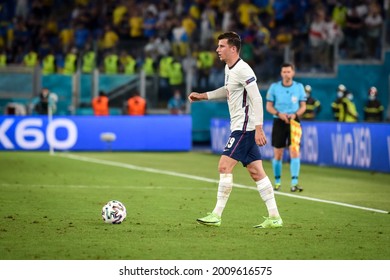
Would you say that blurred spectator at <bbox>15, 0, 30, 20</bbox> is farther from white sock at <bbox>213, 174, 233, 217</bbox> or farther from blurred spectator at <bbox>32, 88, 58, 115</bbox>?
white sock at <bbox>213, 174, 233, 217</bbox>

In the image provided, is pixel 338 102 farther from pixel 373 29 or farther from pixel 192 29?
pixel 192 29

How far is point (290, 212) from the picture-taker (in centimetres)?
1509

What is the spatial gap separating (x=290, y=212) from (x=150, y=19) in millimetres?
24448

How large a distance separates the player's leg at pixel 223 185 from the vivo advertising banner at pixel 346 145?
36.6 ft

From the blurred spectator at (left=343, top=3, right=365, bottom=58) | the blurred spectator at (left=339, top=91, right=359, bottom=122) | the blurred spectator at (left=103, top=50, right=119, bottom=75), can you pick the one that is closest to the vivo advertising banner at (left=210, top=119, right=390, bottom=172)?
A: the blurred spectator at (left=339, top=91, right=359, bottom=122)

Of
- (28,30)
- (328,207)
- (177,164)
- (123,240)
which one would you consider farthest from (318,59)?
(123,240)

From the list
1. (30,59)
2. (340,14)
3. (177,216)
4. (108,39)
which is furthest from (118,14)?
(177,216)

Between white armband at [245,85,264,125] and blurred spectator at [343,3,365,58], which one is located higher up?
blurred spectator at [343,3,365,58]

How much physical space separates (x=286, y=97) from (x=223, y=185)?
601cm

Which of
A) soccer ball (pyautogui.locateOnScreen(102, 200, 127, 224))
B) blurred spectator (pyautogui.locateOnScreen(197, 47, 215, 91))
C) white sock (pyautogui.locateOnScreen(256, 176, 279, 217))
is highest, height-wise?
blurred spectator (pyautogui.locateOnScreen(197, 47, 215, 91))

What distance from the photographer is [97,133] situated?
3256 cm

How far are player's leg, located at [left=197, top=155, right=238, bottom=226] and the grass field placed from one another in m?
0.16

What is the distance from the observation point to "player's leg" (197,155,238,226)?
42.0ft
